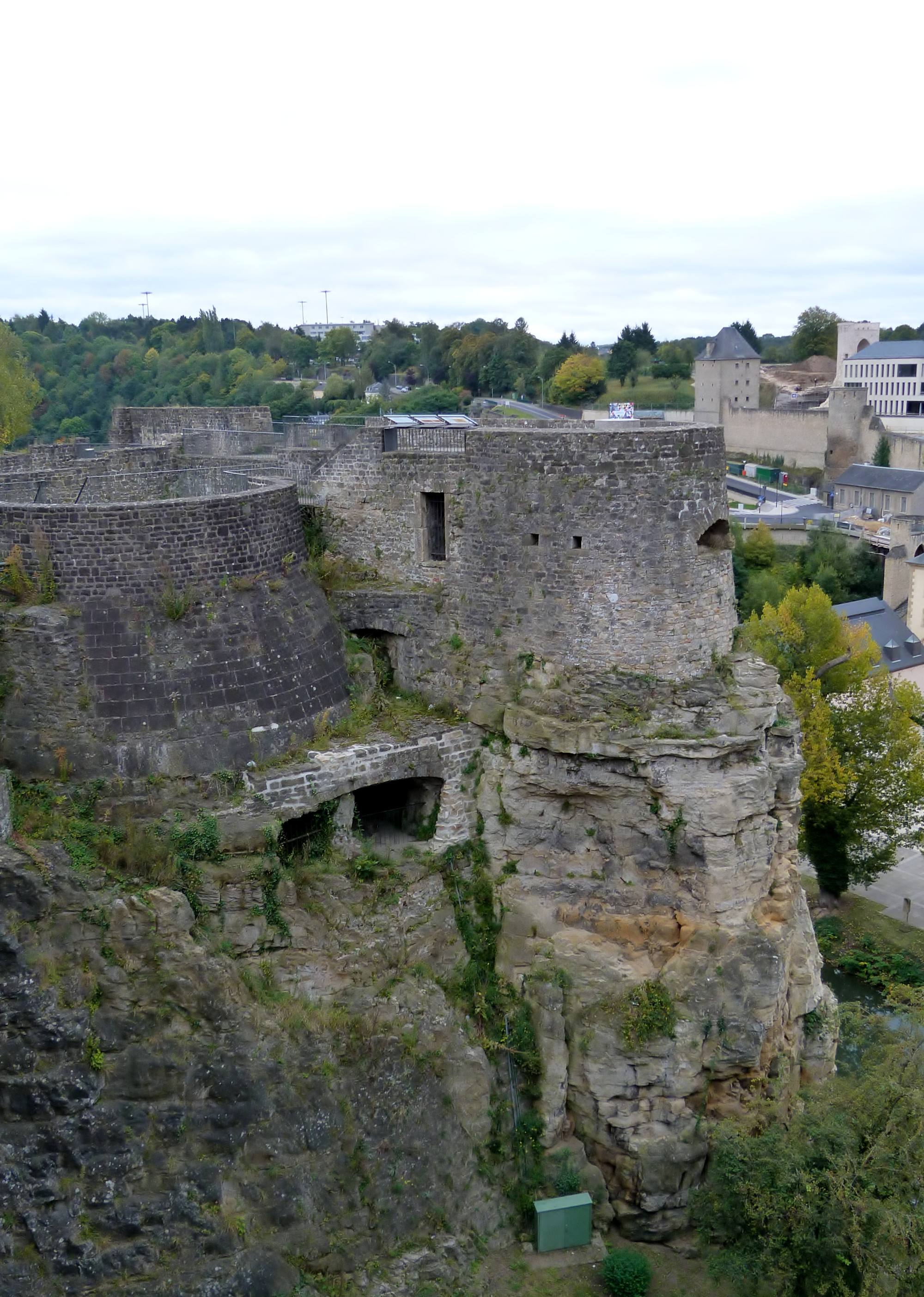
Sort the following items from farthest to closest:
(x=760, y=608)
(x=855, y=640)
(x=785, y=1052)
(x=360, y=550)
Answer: (x=760, y=608)
(x=855, y=640)
(x=360, y=550)
(x=785, y=1052)

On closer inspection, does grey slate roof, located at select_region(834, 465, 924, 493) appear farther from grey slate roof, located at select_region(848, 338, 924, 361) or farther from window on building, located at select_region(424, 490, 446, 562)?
window on building, located at select_region(424, 490, 446, 562)

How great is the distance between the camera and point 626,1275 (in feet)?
54.9

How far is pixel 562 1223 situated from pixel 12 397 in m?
36.7

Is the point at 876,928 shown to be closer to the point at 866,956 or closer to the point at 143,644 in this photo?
the point at 866,956

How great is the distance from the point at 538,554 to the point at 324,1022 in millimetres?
7805

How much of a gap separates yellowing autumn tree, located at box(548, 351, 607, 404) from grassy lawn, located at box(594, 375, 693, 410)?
96cm

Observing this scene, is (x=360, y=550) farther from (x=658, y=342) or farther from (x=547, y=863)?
(x=658, y=342)

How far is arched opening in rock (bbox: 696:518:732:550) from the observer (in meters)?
18.5

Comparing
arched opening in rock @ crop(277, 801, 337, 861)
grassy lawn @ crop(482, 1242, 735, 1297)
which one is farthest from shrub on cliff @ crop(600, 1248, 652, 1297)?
arched opening in rock @ crop(277, 801, 337, 861)

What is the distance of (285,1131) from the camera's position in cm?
1525

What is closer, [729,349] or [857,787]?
[857,787]

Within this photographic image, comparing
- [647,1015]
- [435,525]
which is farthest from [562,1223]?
[435,525]

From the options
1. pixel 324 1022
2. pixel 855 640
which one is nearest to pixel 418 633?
pixel 324 1022

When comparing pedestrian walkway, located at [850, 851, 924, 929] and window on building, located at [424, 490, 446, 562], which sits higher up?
window on building, located at [424, 490, 446, 562]
